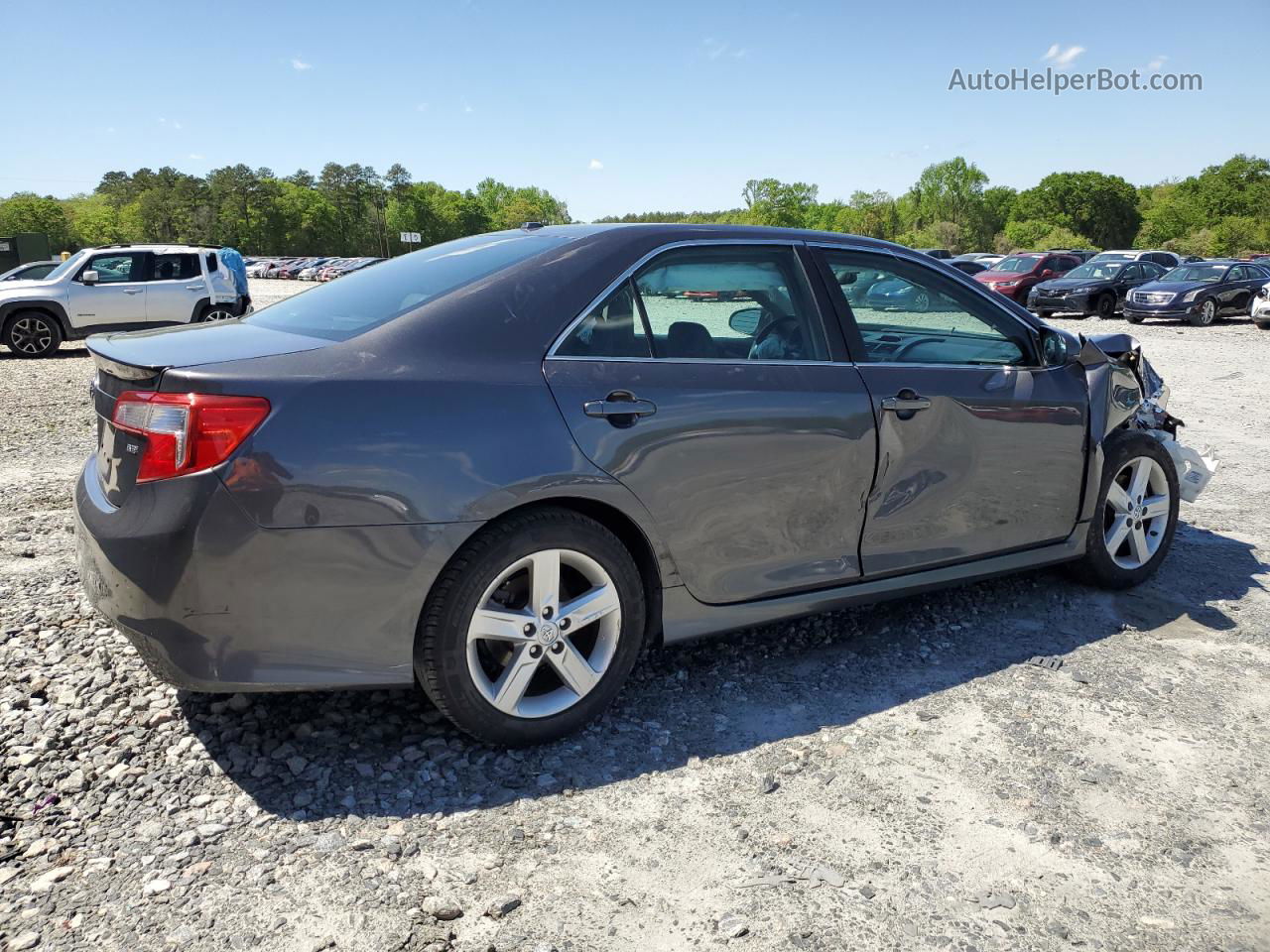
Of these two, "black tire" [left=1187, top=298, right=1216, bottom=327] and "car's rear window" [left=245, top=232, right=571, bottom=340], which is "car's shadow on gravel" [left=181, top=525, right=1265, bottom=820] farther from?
"black tire" [left=1187, top=298, right=1216, bottom=327]

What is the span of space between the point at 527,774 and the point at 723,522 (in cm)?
101

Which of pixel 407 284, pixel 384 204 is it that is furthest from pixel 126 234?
pixel 407 284

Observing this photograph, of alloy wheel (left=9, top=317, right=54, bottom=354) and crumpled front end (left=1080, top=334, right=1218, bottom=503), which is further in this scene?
alloy wheel (left=9, top=317, right=54, bottom=354)

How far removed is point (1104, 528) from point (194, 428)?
3819 mm

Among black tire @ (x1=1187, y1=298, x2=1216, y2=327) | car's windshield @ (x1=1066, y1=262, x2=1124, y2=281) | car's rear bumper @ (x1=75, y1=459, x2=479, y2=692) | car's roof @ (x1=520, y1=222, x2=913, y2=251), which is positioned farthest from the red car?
car's rear bumper @ (x1=75, y1=459, x2=479, y2=692)

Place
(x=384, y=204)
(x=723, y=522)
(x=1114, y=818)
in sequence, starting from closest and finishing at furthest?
(x=1114, y=818) < (x=723, y=522) < (x=384, y=204)

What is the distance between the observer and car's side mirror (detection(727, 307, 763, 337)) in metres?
3.43

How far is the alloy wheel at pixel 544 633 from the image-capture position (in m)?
2.93

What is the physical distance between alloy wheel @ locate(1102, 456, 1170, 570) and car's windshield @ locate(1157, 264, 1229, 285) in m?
21.4

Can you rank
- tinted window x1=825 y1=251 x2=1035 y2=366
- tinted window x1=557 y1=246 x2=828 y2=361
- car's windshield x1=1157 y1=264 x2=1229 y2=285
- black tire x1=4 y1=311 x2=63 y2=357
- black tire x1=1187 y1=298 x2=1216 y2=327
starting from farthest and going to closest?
car's windshield x1=1157 y1=264 x2=1229 y2=285 < black tire x1=1187 y1=298 x2=1216 y2=327 < black tire x1=4 y1=311 x2=63 y2=357 < tinted window x1=825 y1=251 x2=1035 y2=366 < tinted window x1=557 y1=246 x2=828 y2=361

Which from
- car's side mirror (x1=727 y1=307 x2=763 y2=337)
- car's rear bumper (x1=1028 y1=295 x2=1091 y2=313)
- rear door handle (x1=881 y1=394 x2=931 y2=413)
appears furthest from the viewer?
car's rear bumper (x1=1028 y1=295 x2=1091 y2=313)

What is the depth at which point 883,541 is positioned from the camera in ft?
12.0

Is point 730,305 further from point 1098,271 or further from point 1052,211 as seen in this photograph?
point 1052,211

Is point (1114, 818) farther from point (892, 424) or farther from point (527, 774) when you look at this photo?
point (527, 774)
